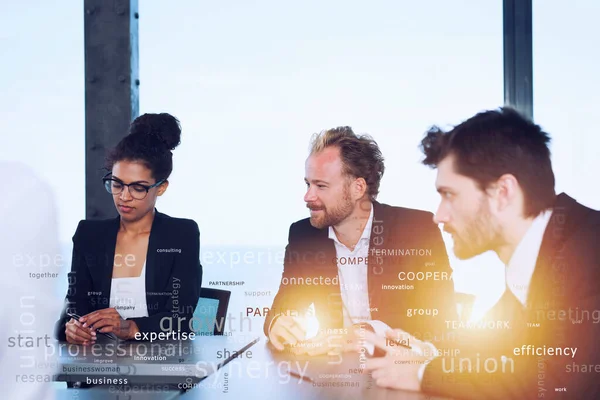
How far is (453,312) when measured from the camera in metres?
2.17

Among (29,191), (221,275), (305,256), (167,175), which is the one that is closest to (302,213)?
(305,256)

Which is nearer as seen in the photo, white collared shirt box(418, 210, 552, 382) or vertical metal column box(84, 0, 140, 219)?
white collared shirt box(418, 210, 552, 382)

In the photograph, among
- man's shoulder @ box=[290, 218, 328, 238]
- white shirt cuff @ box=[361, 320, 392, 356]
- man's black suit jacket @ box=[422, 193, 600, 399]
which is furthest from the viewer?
man's shoulder @ box=[290, 218, 328, 238]

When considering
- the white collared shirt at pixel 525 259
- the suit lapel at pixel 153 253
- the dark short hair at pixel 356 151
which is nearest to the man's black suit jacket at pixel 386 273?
the dark short hair at pixel 356 151

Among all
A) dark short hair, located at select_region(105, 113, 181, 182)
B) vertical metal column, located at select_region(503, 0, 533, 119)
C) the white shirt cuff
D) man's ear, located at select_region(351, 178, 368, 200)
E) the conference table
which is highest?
vertical metal column, located at select_region(503, 0, 533, 119)

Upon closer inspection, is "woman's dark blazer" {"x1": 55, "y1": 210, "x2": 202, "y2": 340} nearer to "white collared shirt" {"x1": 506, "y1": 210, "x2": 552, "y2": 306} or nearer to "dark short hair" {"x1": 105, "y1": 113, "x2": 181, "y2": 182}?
"dark short hair" {"x1": 105, "y1": 113, "x2": 181, "y2": 182}

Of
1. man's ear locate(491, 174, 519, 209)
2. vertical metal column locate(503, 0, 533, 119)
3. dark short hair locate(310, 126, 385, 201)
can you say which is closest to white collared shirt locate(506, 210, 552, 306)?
man's ear locate(491, 174, 519, 209)

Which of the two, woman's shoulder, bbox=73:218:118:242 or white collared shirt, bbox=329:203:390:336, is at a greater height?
woman's shoulder, bbox=73:218:118:242

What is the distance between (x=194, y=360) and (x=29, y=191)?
0.80 meters

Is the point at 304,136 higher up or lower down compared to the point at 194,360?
higher up

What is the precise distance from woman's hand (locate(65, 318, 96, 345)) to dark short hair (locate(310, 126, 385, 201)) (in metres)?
1.10

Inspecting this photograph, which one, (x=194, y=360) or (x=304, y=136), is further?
(x=304, y=136)

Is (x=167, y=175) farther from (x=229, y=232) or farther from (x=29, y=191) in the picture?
(x=29, y=191)

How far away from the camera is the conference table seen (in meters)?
1.63
